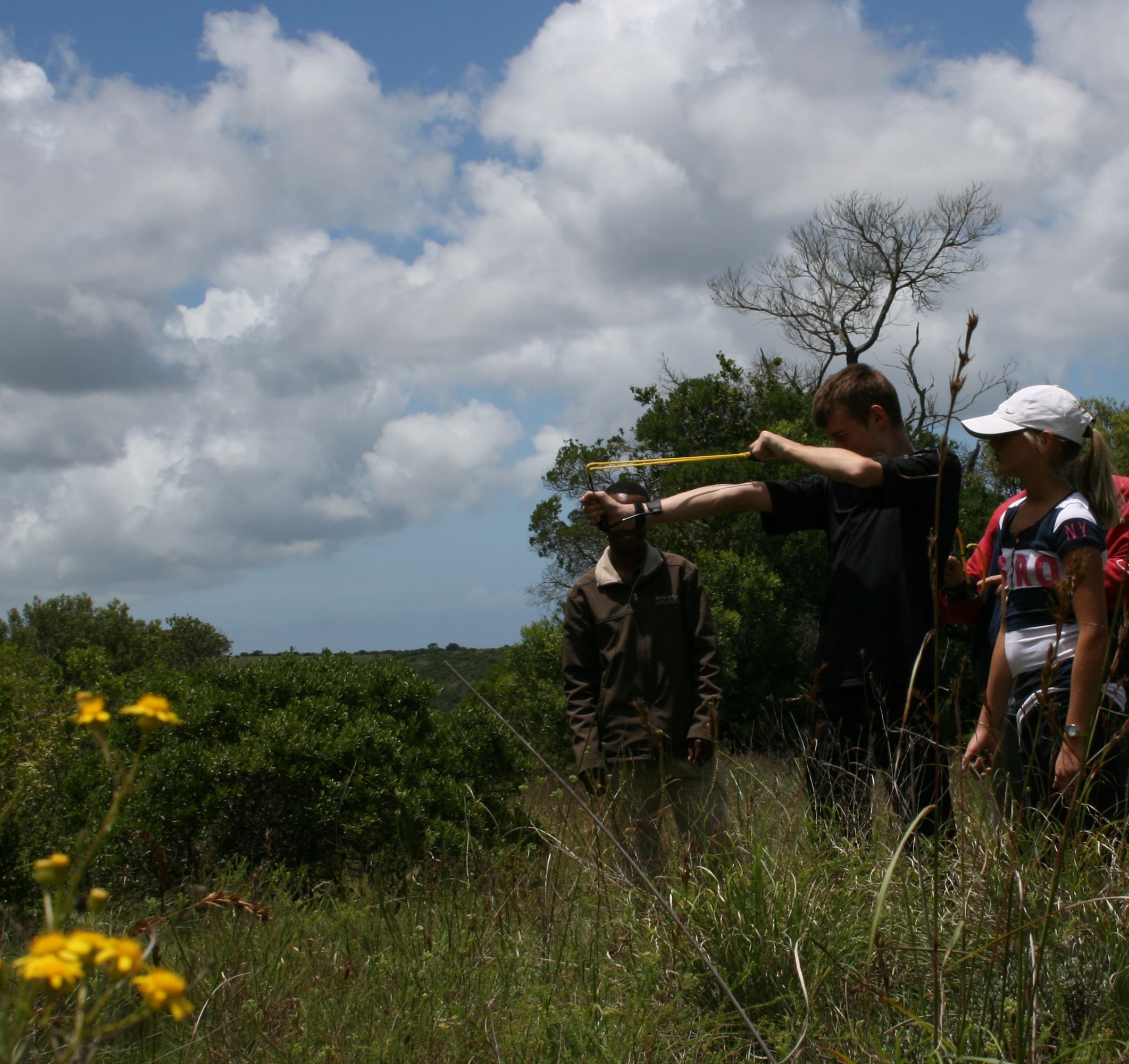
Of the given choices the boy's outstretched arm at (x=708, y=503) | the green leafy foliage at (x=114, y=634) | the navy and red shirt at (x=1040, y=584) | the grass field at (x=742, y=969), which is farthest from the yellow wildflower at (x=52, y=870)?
the green leafy foliage at (x=114, y=634)

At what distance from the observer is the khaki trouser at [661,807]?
8.15 feet

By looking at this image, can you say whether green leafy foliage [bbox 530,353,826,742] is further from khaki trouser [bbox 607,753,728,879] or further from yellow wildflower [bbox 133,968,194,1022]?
yellow wildflower [bbox 133,968,194,1022]

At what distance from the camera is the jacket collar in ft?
13.1

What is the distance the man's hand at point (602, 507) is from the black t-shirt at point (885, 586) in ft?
2.46

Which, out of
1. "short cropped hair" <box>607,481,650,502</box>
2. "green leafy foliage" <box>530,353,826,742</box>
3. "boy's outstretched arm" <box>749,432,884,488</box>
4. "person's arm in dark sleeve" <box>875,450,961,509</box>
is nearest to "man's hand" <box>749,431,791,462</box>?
"boy's outstretched arm" <box>749,432,884,488</box>

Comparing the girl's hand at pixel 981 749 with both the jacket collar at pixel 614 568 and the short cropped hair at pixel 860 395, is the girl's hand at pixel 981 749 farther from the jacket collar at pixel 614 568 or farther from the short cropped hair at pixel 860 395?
the jacket collar at pixel 614 568

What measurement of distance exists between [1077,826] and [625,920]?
3.44 feet

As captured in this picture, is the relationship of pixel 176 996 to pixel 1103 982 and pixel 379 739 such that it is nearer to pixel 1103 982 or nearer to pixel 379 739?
pixel 1103 982

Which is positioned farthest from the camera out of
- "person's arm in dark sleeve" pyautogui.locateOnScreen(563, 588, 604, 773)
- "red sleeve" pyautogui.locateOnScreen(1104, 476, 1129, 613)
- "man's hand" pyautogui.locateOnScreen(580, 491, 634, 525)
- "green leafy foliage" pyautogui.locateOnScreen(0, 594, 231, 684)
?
"green leafy foliage" pyautogui.locateOnScreen(0, 594, 231, 684)

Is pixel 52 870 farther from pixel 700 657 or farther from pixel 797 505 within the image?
pixel 700 657

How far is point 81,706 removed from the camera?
979 millimetres

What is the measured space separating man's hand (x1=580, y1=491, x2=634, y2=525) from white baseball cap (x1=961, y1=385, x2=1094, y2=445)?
1190 mm

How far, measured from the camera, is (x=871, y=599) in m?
2.96

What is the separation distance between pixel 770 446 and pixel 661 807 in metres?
1.23
